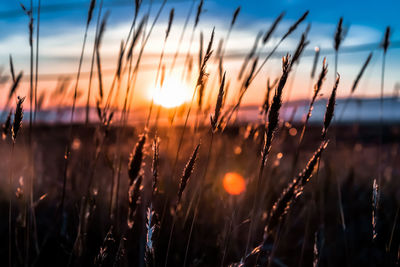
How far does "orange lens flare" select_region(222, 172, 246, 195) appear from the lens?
1.93 m

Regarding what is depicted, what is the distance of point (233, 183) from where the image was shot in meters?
2.11

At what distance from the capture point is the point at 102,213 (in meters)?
2.08

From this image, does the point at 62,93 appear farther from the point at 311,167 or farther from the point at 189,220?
the point at 311,167

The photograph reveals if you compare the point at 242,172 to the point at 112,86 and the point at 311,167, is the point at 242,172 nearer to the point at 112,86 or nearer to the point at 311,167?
the point at 112,86

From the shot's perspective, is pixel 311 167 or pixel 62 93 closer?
pixel 311 167

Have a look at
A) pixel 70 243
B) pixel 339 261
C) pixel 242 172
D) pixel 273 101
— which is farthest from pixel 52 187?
pixel 273 101

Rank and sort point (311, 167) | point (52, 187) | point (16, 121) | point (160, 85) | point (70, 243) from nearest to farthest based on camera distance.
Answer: point (311, 167)
point (16, 121)
point (160, 85)
point (70, 243)
point (52, 187)

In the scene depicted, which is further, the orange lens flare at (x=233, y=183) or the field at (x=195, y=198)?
the orange lens flare at (x=233, y=183)

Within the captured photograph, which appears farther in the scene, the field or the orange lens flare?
the orange lens flare

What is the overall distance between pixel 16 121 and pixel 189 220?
3.75ft

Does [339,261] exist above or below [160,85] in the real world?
below

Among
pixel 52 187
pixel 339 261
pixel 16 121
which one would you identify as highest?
pixel 16 121

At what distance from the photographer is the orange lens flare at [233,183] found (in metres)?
1.93

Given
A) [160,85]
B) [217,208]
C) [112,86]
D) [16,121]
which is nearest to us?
[16,121]
